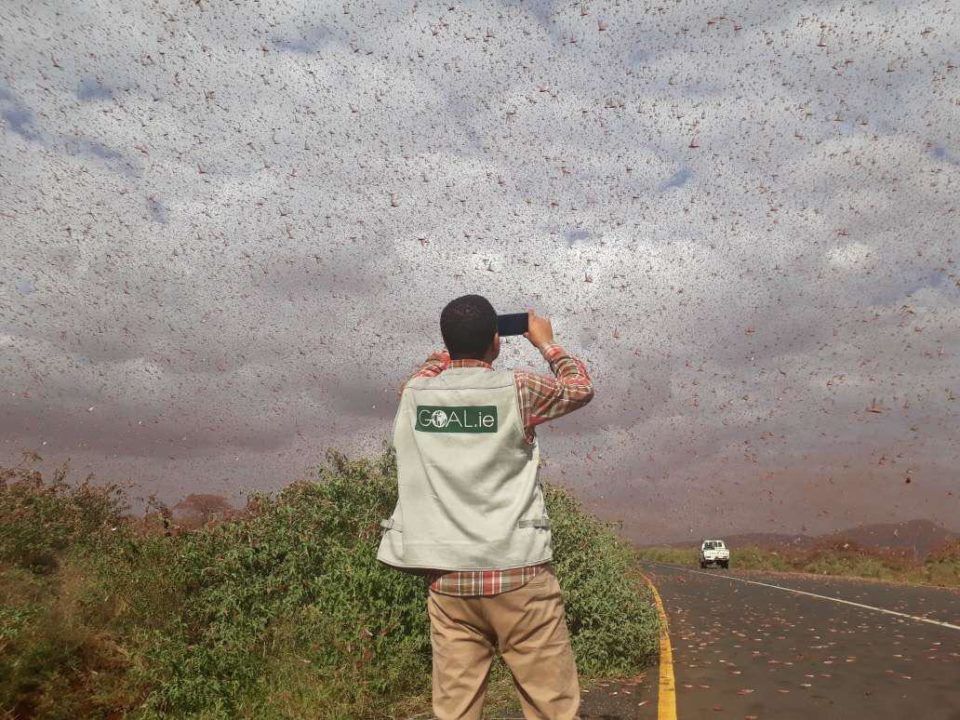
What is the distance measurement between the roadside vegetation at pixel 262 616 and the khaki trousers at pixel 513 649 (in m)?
3.56

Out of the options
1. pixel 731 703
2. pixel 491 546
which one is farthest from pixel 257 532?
pixel 491 546

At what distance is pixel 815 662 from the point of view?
9828 mm

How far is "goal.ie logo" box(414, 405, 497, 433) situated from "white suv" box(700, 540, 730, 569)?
47.7m

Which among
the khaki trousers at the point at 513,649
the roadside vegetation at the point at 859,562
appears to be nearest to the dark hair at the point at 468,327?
the khaki trousers at the point at 513,649

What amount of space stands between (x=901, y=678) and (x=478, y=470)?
793 centimetres

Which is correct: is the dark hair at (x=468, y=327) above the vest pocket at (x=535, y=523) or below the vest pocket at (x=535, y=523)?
above

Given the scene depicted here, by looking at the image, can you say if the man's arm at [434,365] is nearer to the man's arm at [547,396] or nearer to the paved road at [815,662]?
the man's arm at [547,396]

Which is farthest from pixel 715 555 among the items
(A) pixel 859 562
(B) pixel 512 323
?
(B) pixel 512 323

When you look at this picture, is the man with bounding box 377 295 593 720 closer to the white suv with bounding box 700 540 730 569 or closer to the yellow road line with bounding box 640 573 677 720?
the yellow road line with bounding box 640 573 677 720

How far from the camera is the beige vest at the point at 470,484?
9.99 ft

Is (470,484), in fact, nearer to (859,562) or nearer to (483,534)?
(483,534)

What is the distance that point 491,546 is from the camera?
9.93ft

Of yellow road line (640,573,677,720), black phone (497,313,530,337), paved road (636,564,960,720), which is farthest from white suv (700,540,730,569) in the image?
black phone (497,313,530,337)

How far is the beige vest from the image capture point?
304 centimetres
